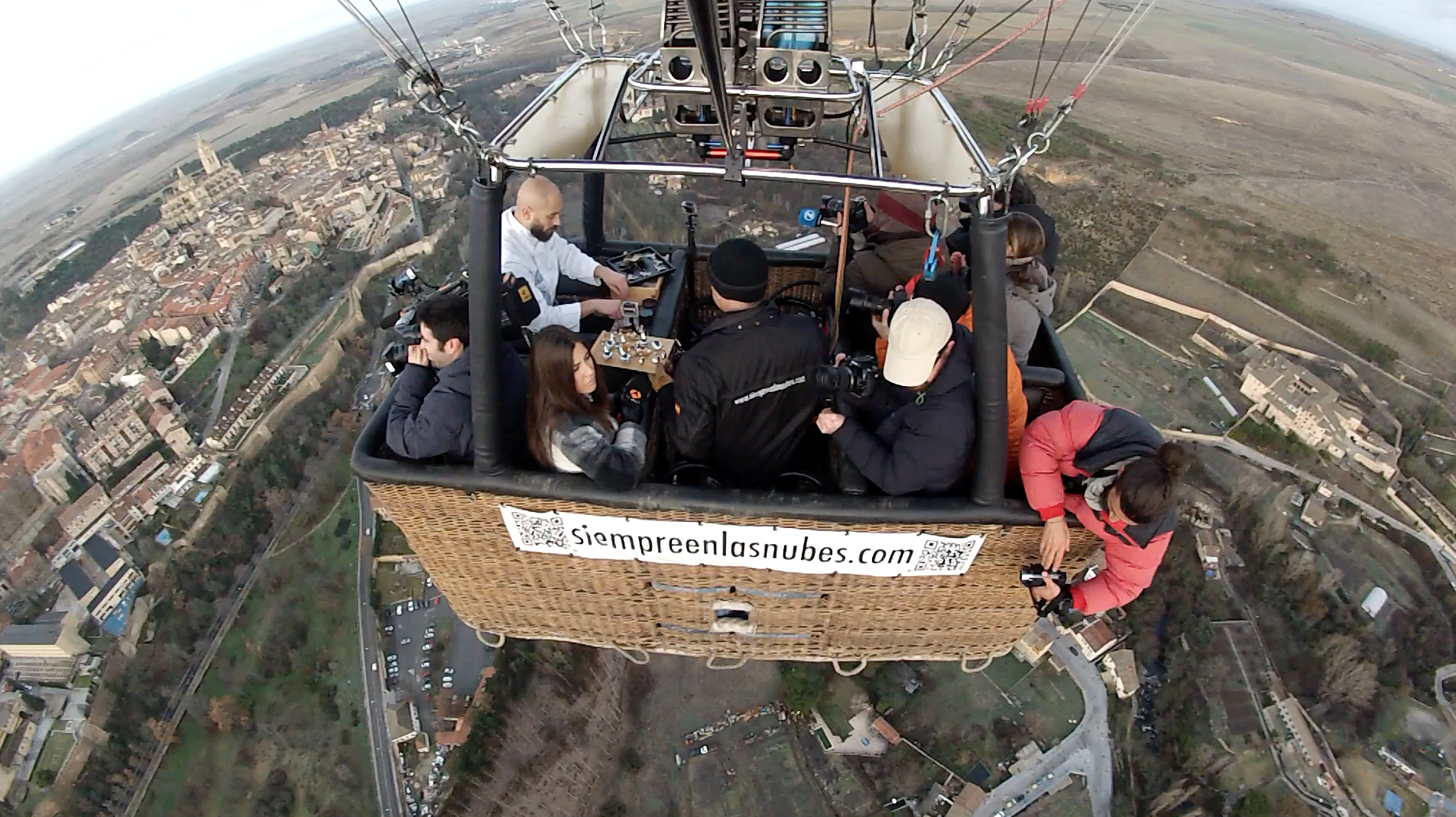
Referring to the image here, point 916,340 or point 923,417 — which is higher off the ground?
point 916,340

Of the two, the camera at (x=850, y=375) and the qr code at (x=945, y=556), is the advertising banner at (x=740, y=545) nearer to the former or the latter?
the qr code at (x=945, y=556)

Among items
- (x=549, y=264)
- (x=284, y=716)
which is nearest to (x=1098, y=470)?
(x=549, y=264)

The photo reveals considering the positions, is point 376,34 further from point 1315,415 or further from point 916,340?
point 1315,415

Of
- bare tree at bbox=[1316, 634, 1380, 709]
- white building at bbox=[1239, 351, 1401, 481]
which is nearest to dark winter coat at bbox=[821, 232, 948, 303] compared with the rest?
bare tree at bbox=[1316, 634, 1380, 709]

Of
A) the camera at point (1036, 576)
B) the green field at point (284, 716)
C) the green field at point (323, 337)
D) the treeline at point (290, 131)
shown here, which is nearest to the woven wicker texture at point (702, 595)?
the camera at point (1036, 576)

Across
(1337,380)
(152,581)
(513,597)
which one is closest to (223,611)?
(152,581)
